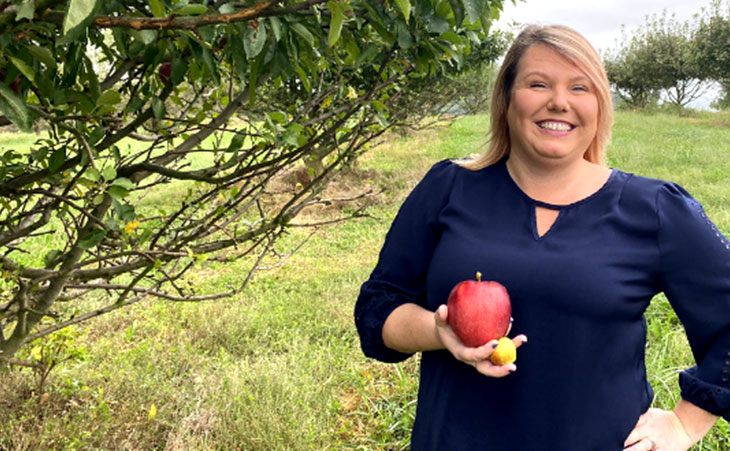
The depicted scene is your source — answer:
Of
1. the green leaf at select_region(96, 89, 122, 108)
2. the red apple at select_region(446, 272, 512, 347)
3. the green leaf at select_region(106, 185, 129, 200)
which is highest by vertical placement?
the green leaf at select_region(96, 89, 122, 108)

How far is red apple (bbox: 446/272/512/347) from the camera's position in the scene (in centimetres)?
134

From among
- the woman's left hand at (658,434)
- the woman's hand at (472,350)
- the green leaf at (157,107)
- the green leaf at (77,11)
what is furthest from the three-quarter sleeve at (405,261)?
the green leaf at (77,11)

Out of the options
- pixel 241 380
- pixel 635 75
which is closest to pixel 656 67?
pixel 635 75

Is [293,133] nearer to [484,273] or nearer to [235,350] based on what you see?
[484,273]

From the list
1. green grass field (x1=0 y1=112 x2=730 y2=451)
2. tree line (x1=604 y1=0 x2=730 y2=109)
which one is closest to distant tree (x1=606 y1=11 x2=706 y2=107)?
tree line (x1=604 y1=0 x2=730 y2=109)

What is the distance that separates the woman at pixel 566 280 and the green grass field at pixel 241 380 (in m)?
0.38

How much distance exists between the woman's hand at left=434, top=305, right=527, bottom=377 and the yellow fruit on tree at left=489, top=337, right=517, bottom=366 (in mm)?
15

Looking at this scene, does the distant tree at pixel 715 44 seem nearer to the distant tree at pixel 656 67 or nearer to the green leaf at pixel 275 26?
the distant tree at pixel 656 67

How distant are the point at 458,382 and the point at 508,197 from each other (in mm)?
524

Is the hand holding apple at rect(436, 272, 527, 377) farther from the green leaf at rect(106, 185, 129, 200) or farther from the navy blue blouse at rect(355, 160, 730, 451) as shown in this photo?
the green leaf at rect(106, 185, 129, 200)

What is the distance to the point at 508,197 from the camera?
1.60 meters

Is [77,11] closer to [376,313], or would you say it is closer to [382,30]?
[382,30]

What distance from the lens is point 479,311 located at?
1333 millimetres

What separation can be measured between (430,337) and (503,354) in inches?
9.4
